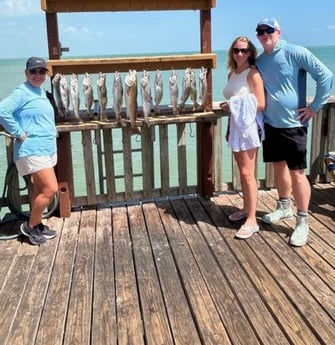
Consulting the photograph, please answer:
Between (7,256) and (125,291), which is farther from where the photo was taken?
(7,256)

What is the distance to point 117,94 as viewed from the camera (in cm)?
366

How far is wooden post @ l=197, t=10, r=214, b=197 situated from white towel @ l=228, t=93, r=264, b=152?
698mm

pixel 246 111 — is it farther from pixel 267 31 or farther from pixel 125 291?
pixel 125 291

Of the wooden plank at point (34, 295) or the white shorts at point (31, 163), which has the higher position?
the white shorts at point (31, 163)

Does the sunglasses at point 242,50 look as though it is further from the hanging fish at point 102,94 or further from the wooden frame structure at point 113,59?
the hanging fish at point 102,94

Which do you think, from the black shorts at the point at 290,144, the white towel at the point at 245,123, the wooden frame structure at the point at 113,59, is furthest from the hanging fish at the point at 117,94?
the black shorts at the point at 290,144

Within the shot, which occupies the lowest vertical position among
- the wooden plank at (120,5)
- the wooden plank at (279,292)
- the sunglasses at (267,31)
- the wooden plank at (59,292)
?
the wooden plank at (59,292)

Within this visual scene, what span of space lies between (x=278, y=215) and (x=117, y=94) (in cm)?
168

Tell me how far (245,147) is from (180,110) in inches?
34.2

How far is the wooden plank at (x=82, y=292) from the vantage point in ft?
7.50

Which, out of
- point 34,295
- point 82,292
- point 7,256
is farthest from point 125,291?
point 7,256

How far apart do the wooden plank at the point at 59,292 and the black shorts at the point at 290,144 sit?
172cm

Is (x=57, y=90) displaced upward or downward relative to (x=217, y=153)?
upward

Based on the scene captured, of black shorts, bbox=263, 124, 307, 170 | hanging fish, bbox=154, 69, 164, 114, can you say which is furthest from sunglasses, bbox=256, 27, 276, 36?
hanging fish, bbox=154, 69, 164, 114
